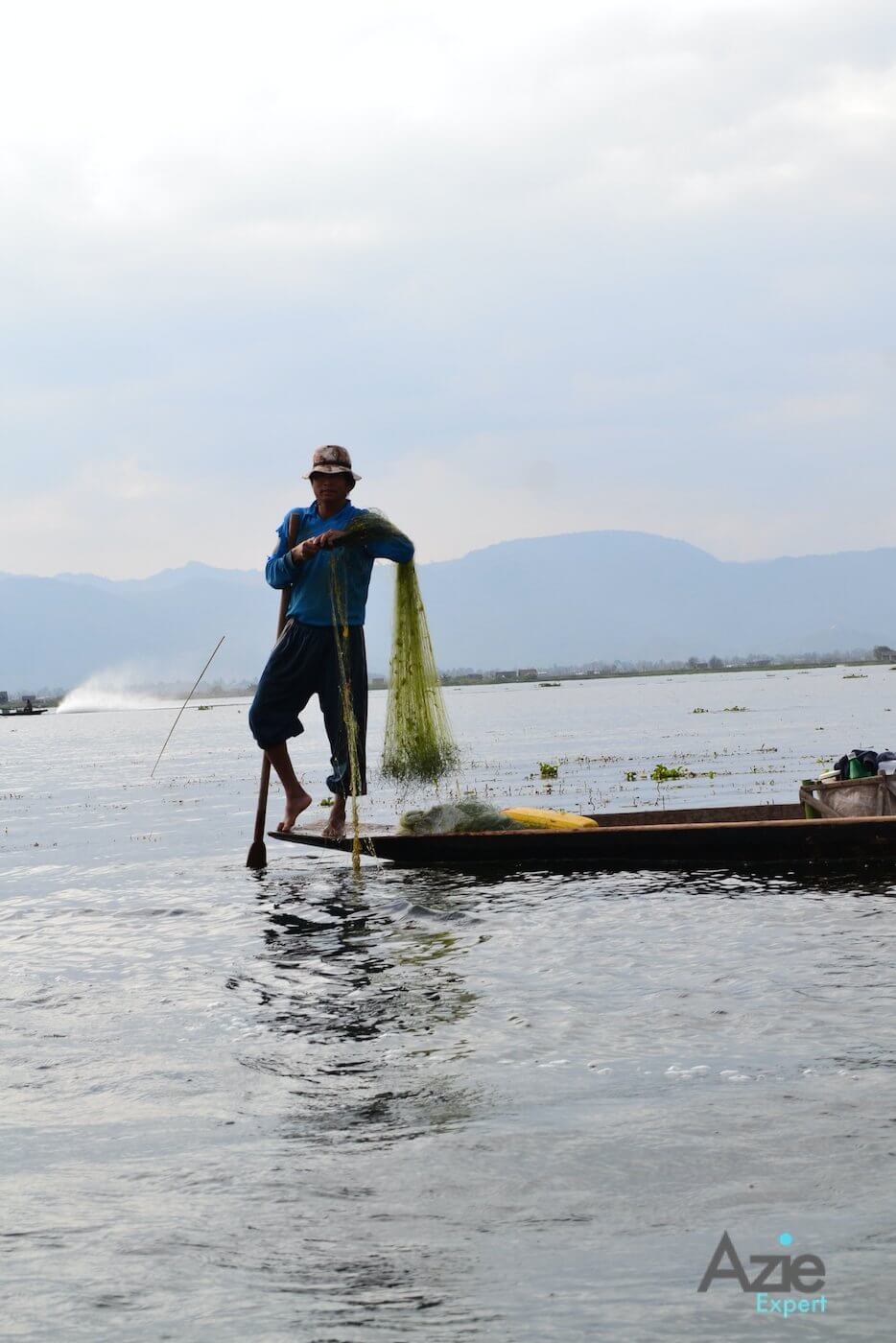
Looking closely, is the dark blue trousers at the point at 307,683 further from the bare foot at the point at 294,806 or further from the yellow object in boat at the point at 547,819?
the yellow object in boat at the point at 547,819

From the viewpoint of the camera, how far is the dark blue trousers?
37.9 ft

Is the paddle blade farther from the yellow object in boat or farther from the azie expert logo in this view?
the azie expert logo

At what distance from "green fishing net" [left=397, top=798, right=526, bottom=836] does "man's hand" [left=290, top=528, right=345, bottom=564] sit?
2.56 meters

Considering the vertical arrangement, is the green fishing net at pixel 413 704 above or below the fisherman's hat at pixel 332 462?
below

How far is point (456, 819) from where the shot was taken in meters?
11.6

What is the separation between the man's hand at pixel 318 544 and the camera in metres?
10.9

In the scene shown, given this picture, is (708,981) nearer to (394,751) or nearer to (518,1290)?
(518,1290)

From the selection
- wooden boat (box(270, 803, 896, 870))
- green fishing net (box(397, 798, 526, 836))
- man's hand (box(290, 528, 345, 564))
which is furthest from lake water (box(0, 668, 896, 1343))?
man's hand (box(290, 528, 345, 564))

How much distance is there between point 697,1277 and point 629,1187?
0.63m

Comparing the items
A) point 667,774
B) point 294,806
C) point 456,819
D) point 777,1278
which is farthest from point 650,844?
point 667,774

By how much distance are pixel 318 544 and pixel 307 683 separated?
1.41 meters

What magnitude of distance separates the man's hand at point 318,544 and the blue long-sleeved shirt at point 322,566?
10 centimetres

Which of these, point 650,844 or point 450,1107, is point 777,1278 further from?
point 650,844

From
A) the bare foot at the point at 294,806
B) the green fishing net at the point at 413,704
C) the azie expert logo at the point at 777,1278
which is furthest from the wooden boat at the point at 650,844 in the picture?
the azie expert logo at the point at 777,1278
